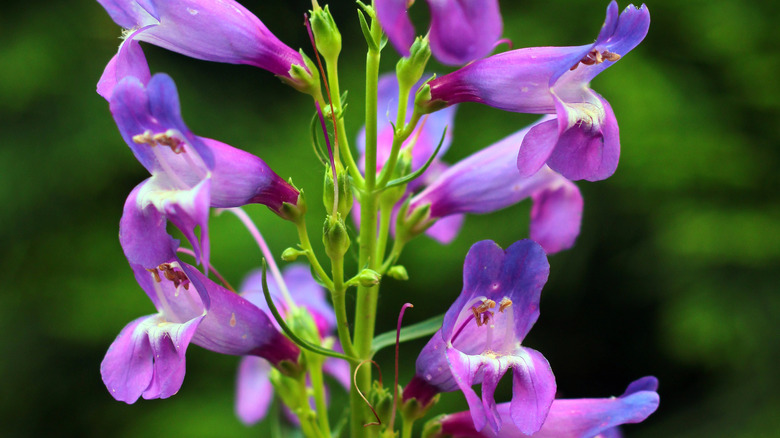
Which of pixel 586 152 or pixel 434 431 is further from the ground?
pixel 586 152

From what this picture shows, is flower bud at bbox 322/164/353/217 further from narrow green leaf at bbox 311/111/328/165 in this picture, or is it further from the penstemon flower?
the penstemon flower

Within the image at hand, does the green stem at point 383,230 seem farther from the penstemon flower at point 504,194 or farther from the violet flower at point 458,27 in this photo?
the violet flower at point 458,27

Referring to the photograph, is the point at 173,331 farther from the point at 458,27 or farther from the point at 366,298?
the point at 458,27

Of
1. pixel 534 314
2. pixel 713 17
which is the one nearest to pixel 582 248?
pixel 713 17

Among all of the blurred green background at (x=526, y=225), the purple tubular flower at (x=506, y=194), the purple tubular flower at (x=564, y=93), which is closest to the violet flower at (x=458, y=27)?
the purple tubular flower at (x=564, y=93)

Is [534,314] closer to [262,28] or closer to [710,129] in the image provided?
[262,28]

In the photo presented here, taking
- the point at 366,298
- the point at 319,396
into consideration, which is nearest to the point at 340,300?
the point at 366,298

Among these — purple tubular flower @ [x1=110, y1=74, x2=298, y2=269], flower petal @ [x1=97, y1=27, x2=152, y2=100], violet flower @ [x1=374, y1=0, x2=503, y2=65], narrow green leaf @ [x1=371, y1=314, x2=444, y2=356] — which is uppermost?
violet flower @ [x1=374, y1=0, x2=503, y2=65]

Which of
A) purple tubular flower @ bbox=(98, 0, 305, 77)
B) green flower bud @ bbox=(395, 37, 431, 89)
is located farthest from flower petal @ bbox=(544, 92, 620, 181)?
purple tubular flower @ bbox=(98, 0, 305, 77)
